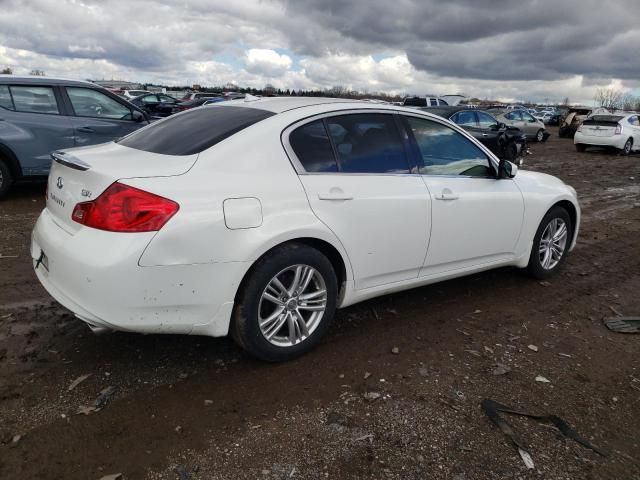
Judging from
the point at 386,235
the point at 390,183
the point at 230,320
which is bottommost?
the point at 230,320

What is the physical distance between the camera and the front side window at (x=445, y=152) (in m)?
3.98

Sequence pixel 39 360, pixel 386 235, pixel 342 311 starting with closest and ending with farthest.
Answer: pixel 39 360, pixel 386 235, pixel 342 311

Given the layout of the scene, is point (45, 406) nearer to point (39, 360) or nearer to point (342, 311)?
point (39, 360)

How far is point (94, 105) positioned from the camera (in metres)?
8.34

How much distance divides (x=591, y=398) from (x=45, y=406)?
10.2 feet

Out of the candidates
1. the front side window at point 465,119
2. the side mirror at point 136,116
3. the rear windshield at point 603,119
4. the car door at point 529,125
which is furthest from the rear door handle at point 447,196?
the car door at point 529,125

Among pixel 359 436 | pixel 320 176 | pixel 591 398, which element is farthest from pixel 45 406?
pixel 591 398

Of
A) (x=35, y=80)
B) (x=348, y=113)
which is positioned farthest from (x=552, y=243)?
(x=35, y=80)

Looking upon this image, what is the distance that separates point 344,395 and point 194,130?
1926mm

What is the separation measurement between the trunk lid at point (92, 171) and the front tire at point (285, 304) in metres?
0.77

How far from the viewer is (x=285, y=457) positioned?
253 cm

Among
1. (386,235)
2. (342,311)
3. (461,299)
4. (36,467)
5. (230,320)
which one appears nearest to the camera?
(36,467)

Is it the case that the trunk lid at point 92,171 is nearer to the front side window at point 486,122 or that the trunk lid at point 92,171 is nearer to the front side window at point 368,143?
the front side window at point 368,143

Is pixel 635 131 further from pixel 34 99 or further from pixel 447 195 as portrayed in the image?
pixel 34 99
